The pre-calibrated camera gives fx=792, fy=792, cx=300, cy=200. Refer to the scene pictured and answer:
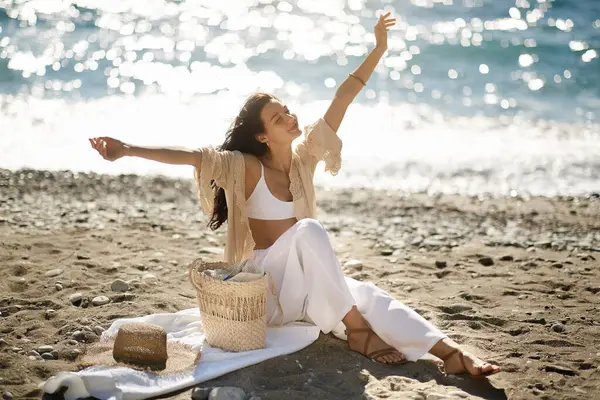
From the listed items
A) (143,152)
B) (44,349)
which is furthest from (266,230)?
(44,349)

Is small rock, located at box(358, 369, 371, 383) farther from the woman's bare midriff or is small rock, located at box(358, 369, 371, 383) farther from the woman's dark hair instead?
the woman's dark hair

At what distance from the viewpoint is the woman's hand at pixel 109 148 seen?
14.7 ft

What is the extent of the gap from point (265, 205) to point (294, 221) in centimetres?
24

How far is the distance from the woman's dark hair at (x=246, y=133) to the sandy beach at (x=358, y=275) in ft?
2.99

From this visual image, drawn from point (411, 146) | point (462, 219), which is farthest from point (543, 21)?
point (462, 219)

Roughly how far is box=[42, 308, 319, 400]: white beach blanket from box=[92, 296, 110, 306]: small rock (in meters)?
0.60

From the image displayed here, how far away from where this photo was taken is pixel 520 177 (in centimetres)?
1164

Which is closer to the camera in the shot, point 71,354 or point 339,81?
point 71,354

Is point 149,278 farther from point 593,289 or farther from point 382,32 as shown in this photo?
point 593,289

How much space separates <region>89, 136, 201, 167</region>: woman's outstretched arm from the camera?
177 inches

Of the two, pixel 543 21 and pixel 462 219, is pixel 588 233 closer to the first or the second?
pixel 462 219

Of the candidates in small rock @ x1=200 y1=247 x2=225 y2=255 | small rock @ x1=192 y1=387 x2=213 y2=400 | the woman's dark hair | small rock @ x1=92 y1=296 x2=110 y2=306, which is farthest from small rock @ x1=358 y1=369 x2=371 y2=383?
small rock @ x1=200 y1=247 x2=225 y2=255

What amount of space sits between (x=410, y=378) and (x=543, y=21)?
20.2 metres

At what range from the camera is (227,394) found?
429cm
